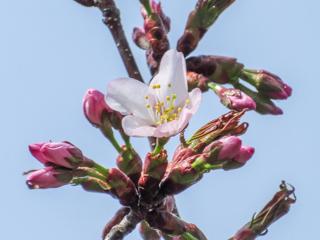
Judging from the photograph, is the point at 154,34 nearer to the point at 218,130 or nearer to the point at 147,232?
the point at 218,130

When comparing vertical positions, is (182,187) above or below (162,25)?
below

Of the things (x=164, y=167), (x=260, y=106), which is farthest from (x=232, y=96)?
(x=164, y=167)

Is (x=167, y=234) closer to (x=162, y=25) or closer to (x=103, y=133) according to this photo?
(x=103, y=133)

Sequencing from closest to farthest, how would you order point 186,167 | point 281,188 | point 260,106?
point 186,167 < point 281,188 < point 260,106

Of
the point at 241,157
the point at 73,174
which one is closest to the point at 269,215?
the point at 241,157

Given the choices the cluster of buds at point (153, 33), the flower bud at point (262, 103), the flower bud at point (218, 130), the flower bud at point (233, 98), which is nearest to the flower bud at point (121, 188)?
the flower bud at point (218, 130)
